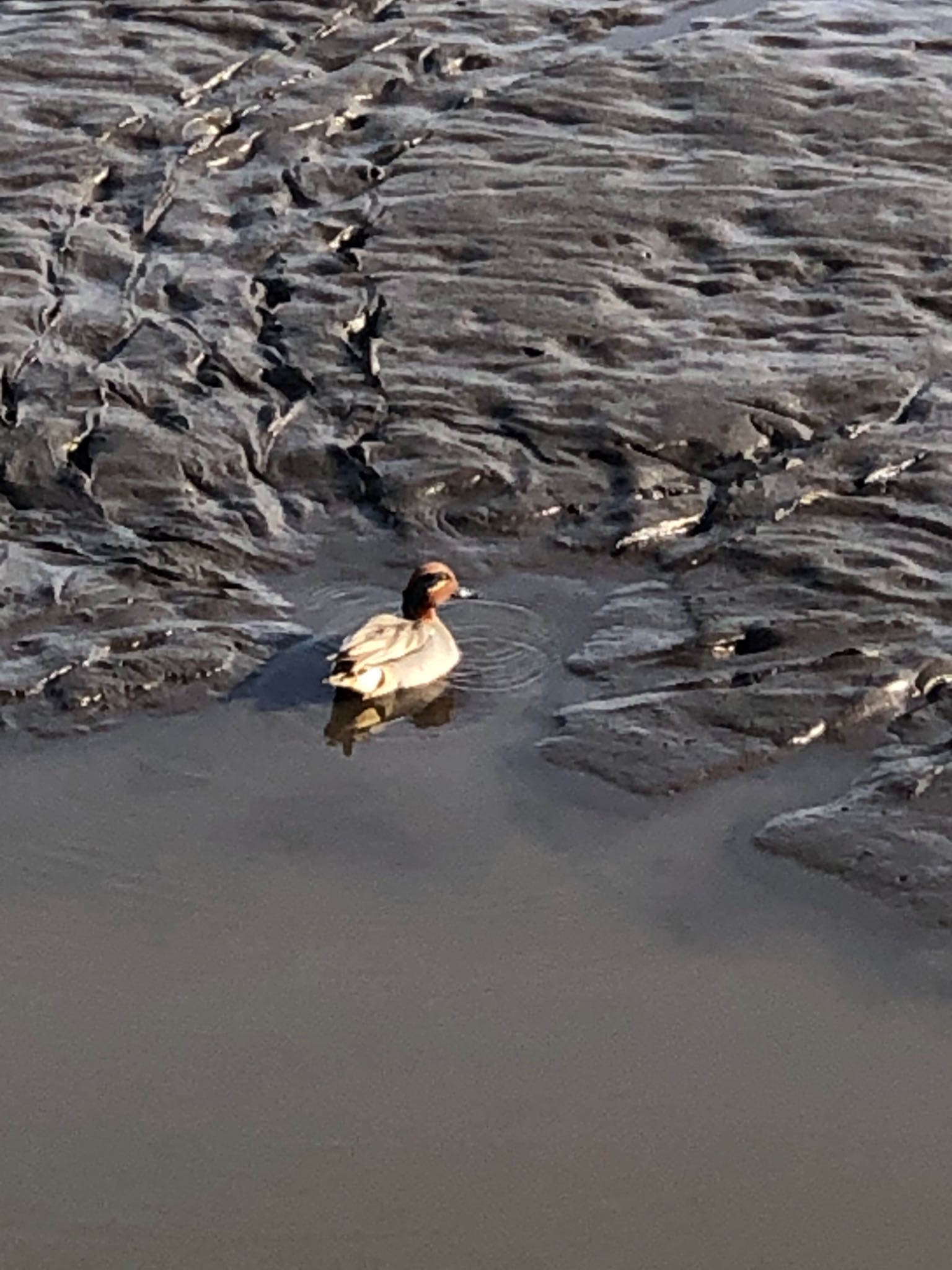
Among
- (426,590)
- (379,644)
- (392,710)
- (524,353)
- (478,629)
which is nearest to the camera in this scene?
(379,644)

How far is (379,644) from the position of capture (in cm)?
1060

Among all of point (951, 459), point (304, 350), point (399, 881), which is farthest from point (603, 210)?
point (399, 881)

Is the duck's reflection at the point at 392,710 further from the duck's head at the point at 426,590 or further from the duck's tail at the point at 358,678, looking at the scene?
the duck's head at the point at 426,590

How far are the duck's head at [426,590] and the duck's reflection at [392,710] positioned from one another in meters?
0.34

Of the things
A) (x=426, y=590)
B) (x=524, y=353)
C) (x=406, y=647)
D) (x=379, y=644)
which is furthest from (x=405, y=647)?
(x=524, y=353)

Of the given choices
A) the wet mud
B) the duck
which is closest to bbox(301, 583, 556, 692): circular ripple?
the duck

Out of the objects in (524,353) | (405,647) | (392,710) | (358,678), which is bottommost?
(392,710)

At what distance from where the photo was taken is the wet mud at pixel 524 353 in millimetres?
10922

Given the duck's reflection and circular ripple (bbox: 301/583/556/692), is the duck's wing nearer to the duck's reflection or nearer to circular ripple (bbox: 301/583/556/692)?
the duck's reflection

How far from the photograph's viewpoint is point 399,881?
9.57 metres

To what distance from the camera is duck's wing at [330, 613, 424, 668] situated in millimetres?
10594

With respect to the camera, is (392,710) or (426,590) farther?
(426,590)

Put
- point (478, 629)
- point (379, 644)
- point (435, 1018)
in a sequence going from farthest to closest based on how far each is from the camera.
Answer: point (478, 629) → point (379, 644) → point (435, 1018)

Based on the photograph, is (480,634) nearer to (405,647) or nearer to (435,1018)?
(405,647)
